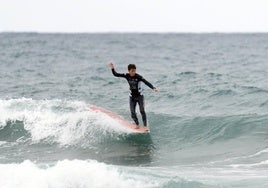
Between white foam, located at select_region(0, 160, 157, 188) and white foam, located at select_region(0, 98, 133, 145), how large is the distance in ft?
18.0

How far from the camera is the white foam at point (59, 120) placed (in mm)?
15523

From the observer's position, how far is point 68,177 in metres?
9.25

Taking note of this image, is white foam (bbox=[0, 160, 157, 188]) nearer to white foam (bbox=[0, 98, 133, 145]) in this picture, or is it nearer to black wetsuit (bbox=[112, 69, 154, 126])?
black wetsuit (bbox=[112, 69, 154, 126])

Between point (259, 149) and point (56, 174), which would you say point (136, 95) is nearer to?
point (259, 149)

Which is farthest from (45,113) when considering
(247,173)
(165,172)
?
(247,173)

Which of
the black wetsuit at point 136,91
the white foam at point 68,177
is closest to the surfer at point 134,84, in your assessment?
the black wetsuit at point 136,91

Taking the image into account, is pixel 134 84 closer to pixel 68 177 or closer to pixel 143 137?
pixel 143 137

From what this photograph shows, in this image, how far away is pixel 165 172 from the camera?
35.8ft

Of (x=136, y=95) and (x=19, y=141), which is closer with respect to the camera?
(x=136, y=95)

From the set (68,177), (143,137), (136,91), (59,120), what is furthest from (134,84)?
(68,177)

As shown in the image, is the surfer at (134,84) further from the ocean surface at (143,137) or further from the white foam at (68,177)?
the white foam at (68,177)

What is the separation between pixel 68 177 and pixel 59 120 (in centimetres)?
764

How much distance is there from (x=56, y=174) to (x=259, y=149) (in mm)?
6260

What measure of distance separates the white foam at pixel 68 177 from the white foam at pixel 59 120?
216 inches
